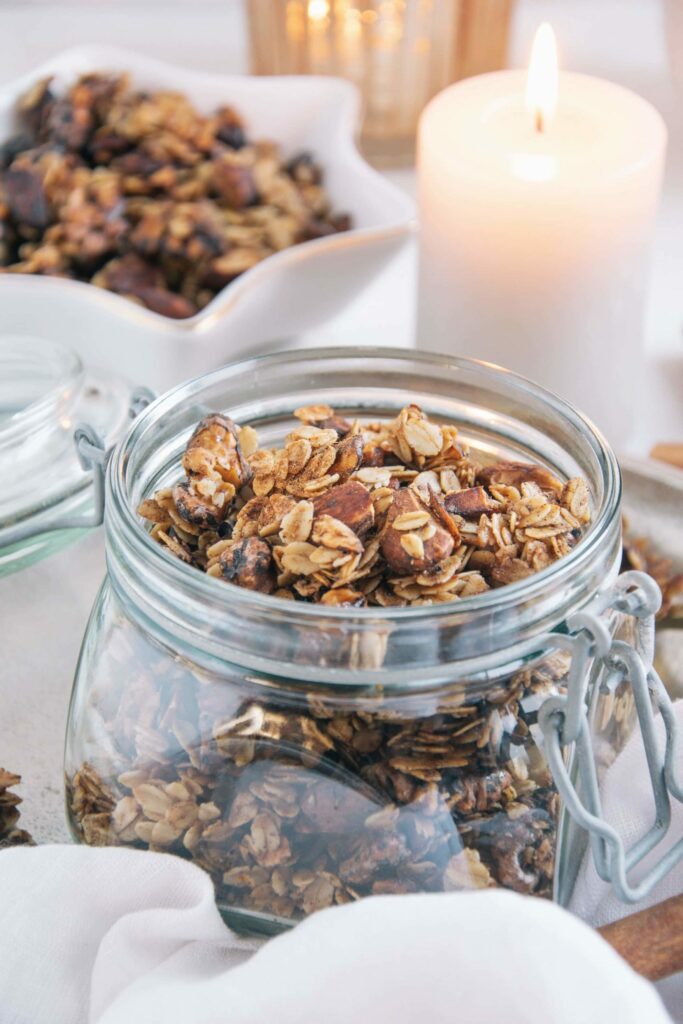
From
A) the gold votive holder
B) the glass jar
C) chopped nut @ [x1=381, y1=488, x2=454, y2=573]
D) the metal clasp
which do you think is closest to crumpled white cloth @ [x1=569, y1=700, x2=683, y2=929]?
the metal clasp

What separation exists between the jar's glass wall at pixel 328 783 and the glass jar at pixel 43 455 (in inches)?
5.7

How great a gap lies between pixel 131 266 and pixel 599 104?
279mm

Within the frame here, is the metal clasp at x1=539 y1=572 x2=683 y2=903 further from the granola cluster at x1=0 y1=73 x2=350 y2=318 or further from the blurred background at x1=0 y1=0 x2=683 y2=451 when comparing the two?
the blurred background at x1=0 y1=0 x2=683 y2=451

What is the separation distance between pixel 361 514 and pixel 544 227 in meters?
0.30

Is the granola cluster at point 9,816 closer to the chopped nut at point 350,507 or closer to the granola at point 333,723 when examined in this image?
the granola at point 333,723

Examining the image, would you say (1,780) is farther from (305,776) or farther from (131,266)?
(131,266)

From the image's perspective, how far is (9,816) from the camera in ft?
1.45

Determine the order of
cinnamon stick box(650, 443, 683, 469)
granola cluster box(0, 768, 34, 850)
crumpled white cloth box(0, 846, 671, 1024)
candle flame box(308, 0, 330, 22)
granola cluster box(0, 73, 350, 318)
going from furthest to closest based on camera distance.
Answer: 1. candle flame box(308, 0, 330, 22)
2. granola cluster box(0, 73, 350, 318)
3. cinnamon stick box(650, 443, 683, 469)
4. granola cluster box(0, 768, 34, 850)
5. crumpled white cloth box(0, 846, 671, 1024)

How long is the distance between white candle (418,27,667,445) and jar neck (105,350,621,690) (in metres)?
0.18

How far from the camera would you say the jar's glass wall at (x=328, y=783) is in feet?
1.16

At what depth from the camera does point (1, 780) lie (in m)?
0.43

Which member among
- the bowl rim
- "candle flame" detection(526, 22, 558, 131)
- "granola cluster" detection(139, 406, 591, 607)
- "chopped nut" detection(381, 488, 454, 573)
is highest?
"candle flame" detection(526, 22, 558, 131)

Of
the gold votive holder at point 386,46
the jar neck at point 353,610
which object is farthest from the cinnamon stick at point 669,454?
the gold votive holder at point 386,46

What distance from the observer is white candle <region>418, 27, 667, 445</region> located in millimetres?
611
